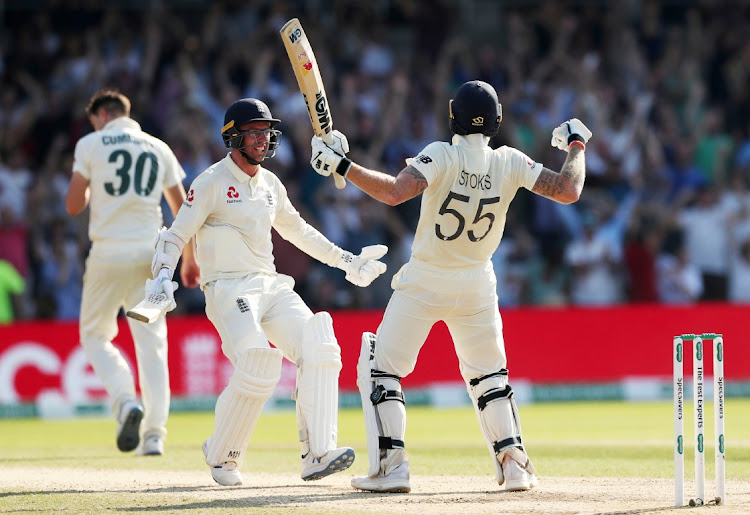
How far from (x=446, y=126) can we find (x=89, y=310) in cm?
836

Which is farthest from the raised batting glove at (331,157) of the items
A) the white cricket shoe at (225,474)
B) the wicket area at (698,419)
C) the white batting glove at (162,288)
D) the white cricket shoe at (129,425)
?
the white cricket shoe at (129,425)

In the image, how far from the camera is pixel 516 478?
637cm

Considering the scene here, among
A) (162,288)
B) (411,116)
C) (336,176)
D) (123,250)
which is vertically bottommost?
(162,288)

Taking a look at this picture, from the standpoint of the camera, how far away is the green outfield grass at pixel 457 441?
307 inches

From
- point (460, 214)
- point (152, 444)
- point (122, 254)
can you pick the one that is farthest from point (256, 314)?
point (152, 444)

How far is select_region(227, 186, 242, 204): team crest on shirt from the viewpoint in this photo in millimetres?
6758

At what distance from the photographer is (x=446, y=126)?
1605 centimetres

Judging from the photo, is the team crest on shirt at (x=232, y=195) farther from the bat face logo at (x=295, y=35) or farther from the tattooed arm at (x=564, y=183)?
the tattooed arm at (x=564, y=183)

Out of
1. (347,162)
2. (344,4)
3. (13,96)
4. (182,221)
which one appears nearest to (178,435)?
(182,221)

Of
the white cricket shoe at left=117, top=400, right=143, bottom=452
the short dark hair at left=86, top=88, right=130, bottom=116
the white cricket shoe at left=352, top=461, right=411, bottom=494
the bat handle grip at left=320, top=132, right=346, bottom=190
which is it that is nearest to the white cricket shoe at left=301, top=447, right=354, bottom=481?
the white cricket shoe at left=352, top=461, right=411, bottom=494

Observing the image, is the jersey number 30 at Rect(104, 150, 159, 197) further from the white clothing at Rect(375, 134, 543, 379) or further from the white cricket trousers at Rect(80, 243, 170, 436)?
the white clothing at Rect(375, 134, 543, 379)

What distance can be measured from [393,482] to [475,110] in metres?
1.97

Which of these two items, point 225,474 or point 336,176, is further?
point 225,474

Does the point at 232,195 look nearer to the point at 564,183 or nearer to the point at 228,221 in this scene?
the point at 228,221
